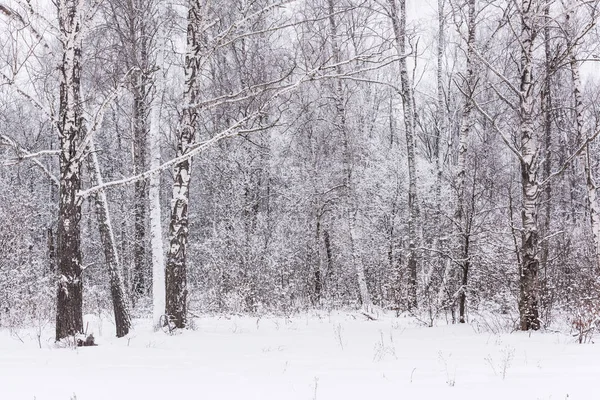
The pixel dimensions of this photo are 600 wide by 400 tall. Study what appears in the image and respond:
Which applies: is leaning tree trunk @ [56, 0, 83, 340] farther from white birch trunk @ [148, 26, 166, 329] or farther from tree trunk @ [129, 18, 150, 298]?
tree trunk @ [129, 18, 150, 298]

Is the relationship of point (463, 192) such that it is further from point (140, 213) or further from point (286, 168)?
point (140, 213)

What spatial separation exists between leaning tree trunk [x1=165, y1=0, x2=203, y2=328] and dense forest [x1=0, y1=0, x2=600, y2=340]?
33 millimetres

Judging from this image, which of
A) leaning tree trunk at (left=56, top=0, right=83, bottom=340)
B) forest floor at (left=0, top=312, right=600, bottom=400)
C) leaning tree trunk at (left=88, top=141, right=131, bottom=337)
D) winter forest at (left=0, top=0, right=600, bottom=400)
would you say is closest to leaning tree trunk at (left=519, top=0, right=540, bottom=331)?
winter forest at (left=0, top=0, right=600, bottom=400)

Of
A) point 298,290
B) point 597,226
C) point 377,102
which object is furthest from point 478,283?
point 377,102

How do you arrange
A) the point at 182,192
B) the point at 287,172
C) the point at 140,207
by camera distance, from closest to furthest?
the point at 182,192 → the point at 140,207 → the point at 287,172

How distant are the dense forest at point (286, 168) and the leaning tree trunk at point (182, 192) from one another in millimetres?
33

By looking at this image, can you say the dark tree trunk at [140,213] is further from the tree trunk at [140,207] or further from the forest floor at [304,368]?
the forest floor at [304,368]

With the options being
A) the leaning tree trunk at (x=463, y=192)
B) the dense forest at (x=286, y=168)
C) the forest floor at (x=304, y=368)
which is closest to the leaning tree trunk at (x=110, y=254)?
the dense forest at (x=286, y=168)

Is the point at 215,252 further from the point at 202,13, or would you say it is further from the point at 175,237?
the point at 202,13

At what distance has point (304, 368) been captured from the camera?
16.6 ft

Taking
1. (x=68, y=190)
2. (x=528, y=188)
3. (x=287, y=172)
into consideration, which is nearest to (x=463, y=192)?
(x=528, y=188)

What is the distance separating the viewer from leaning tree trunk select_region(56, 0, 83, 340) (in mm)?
6512

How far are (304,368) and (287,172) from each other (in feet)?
54.3

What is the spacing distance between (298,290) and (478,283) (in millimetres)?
6283
